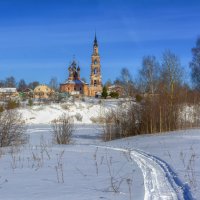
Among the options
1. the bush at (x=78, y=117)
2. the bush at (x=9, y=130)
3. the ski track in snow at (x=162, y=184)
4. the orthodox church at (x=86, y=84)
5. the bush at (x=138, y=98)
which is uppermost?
the orthodox church at (x=86, y=84)

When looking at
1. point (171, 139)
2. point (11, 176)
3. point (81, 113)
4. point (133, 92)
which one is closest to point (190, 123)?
point (133, 92)

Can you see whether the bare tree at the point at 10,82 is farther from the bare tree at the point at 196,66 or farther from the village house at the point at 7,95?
the bare tree at the point at 196,66

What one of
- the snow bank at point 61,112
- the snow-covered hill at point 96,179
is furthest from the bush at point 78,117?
the snow-covered hill at point 96,179

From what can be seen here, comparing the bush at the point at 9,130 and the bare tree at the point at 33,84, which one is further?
the bare tree at the point at 33,84

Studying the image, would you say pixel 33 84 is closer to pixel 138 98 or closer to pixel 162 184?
pixel 138 98

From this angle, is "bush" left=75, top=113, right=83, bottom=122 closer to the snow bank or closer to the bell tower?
the snow bank

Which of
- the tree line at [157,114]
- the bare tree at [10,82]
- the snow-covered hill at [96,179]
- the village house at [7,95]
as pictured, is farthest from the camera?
the bare tree at [10,82]

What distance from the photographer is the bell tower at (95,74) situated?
328 ft

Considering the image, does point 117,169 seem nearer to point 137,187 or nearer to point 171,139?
point 137,187

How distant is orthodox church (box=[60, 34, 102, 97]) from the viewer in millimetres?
100188

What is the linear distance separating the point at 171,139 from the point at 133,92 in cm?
1185

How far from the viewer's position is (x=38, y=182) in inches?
351

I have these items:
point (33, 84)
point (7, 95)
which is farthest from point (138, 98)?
point (33, 84)

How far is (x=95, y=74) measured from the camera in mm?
102125
